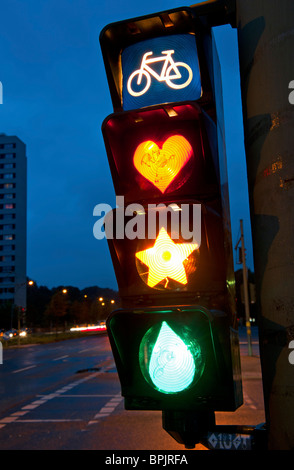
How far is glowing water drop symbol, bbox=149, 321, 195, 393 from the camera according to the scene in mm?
1638

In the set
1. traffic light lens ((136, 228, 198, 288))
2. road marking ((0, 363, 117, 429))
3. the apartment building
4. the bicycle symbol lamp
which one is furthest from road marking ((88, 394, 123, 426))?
the apartment building

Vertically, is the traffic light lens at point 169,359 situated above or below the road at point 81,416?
above

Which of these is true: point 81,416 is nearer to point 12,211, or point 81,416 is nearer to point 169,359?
point 169,359

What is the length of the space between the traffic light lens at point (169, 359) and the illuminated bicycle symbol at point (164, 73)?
969 mm

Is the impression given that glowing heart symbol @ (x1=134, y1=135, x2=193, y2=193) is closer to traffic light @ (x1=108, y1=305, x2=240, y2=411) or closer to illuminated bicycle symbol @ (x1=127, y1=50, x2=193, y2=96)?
illuminated bicycle symbol @ (x1=127, y1=50, x2=193, y2=96)

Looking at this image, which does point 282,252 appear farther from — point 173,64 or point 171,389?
point 173,64

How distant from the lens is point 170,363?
5.46 feet

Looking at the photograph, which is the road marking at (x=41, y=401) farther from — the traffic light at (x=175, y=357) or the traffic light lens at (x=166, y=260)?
the traffic light lens at (x=166, y=260)

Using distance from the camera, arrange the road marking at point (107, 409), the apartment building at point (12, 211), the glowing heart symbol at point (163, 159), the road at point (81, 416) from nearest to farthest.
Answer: the glowing heart symbol at point (163, 159)
the road at point (81, 416)
the road marking at point (107, 409)
the apartment building at point (12, 211)

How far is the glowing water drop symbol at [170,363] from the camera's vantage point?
1.64 m

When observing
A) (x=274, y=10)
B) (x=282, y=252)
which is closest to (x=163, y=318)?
(x=282, y=252)

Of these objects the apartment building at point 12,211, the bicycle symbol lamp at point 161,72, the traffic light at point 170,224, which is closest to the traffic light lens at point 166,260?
the traffic light at point 170,224

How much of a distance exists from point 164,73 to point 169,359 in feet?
3.76

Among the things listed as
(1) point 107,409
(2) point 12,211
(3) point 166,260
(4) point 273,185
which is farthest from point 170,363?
(2) point 12,211
